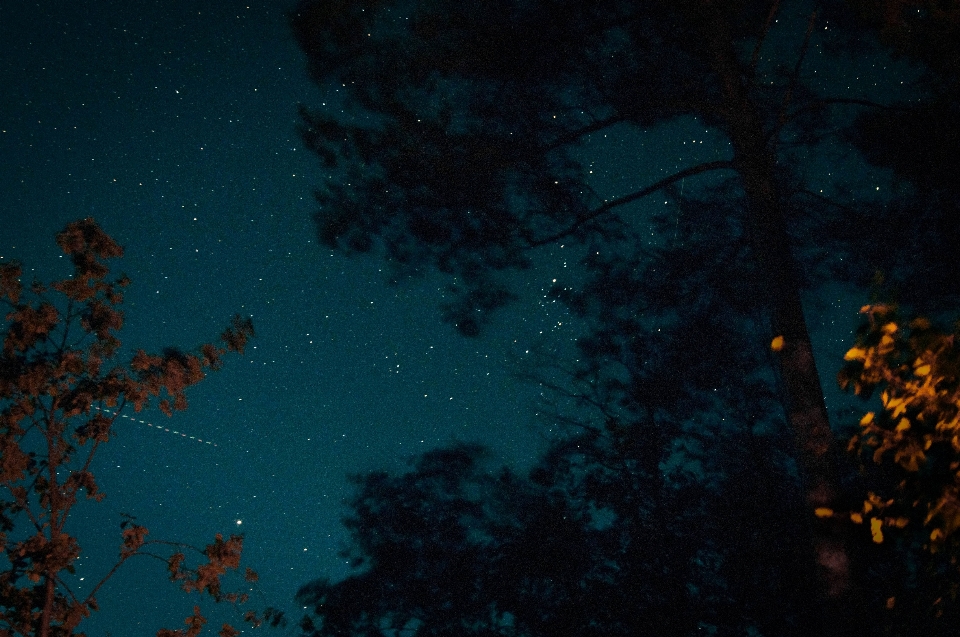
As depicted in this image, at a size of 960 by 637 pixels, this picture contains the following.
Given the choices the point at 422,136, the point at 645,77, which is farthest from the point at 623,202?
the point at 422,136

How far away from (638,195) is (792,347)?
86.9 inches

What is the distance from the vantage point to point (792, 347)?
5.16 m

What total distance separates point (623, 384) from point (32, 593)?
717 cm

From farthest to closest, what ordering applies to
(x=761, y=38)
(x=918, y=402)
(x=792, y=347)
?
(x=761, y=38) → (x=792, y=347) → (x=918, y=402)

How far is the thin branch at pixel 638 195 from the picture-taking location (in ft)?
21.0

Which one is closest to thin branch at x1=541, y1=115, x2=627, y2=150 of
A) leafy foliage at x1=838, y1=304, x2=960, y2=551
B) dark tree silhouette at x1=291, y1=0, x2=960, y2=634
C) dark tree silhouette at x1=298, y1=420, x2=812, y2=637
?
dark tree silhouette at x1=291, y1=0, x2=960, y2=634

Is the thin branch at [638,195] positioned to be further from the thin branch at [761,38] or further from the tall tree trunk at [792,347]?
the thin branch at [761,38]

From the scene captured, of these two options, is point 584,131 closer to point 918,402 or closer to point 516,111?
point 516,111

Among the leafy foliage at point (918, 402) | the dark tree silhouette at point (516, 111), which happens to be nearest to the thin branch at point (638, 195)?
the dark tree silhouette at point (516, 111)

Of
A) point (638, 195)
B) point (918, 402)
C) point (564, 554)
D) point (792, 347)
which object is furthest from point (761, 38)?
point (564, 554)

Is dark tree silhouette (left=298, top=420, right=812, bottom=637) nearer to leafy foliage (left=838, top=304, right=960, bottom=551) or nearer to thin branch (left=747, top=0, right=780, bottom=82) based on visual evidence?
thin branch (left=747, top=0, right=780, bottom=82)

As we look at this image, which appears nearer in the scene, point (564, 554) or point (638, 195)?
point (638, 195)

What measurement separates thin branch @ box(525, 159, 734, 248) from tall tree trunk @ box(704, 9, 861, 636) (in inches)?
8.7

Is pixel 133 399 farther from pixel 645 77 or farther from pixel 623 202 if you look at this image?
pixel 645 77
